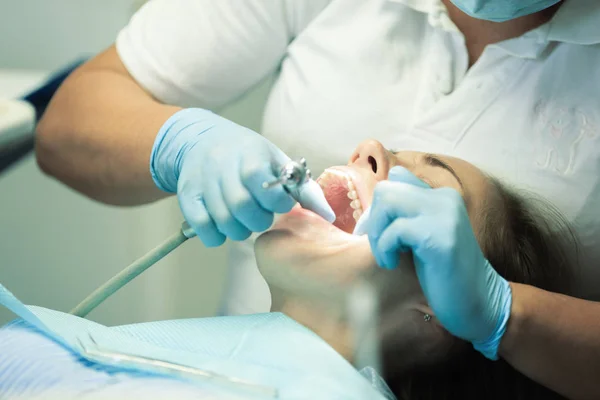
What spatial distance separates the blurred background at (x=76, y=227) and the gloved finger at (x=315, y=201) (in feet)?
0.90

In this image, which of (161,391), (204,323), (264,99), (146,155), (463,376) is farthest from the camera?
(264,99)

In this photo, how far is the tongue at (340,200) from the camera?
0.95m

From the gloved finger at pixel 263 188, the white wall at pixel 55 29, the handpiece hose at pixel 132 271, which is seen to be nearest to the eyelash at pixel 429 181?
the gloved finger at pixel 263 188

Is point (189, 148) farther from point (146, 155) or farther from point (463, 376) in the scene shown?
point (463, 376)

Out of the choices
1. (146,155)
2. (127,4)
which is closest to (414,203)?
(146,155)

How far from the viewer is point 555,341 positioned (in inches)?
32.7

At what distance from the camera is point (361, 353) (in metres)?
0.86

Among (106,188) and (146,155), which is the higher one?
(146,155)

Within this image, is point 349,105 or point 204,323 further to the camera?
point 349,105

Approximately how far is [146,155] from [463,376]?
0.65 m

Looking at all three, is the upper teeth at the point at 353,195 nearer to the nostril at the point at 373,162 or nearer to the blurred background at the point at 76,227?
the nostril at the point at 373,162

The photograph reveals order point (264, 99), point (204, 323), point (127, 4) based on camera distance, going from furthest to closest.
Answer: point (127, 4)
point (264, 99)
point (204, 323)

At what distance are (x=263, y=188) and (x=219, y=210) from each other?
8 cm

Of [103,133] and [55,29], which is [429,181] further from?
[55,29]
